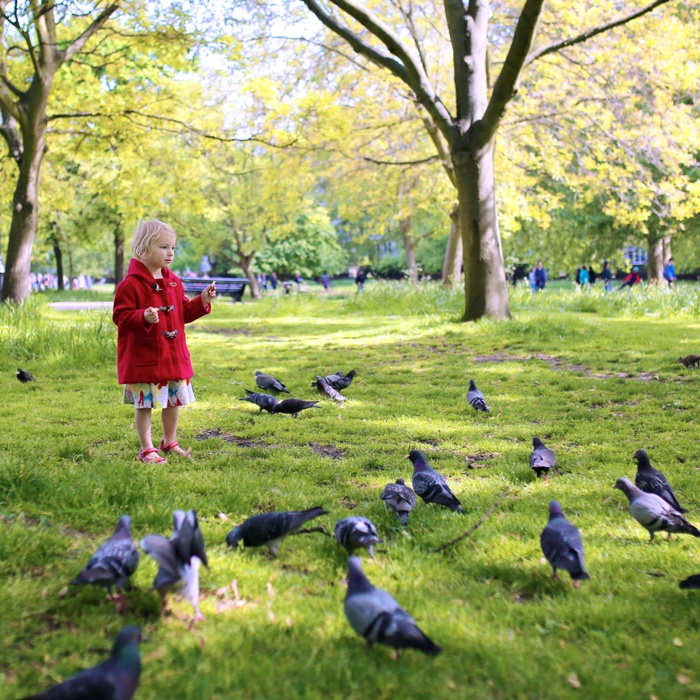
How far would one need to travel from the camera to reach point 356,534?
3.33 m

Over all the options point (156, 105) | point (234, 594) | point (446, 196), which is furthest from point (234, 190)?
point (234, 594)

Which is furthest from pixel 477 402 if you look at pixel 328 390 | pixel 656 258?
pixel 656 258

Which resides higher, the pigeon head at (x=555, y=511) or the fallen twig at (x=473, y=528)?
the pigeon head at (x=555, y=511)

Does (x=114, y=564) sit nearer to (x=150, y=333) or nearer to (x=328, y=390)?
(x=150, y=333)

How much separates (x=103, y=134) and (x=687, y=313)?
46.6 feet

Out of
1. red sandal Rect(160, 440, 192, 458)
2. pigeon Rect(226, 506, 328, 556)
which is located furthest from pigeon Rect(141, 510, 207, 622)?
red sandal Rect(160, 440, 192, 458)

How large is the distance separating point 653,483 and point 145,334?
3553mm

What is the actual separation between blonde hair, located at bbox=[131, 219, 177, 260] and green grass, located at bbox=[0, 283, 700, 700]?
5.07 ft

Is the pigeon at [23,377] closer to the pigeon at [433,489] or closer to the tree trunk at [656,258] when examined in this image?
the pigeon at [433,489]

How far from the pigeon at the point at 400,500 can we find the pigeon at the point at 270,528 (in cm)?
66

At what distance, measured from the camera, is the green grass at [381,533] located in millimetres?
2473

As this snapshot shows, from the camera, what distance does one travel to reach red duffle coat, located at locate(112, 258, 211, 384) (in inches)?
195

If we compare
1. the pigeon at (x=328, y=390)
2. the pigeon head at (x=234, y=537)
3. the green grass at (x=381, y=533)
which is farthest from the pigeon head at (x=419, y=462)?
the pigeon at (x=328, y=390)

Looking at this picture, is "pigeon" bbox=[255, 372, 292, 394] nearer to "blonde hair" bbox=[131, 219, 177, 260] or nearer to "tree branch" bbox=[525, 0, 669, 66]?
"blonde hair" bbox=[131, 219, 177, 260]
